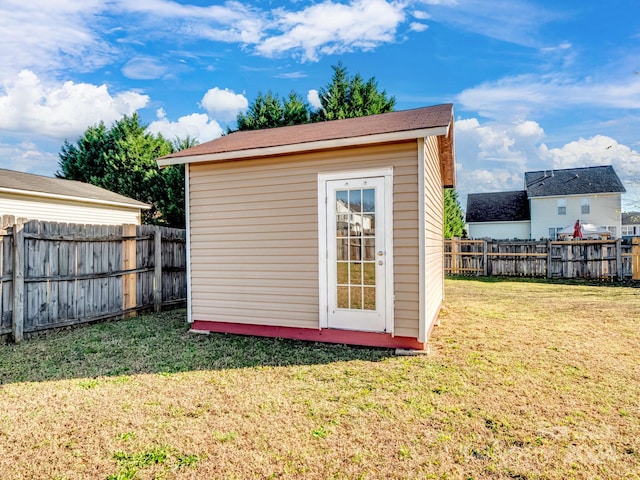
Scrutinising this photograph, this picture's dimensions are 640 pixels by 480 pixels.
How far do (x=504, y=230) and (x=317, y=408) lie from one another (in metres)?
26.0

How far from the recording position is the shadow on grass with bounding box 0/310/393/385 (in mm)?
3957

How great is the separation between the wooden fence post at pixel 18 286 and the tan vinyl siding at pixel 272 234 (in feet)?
7.38

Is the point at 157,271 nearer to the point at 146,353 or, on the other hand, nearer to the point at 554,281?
the point at 146,353

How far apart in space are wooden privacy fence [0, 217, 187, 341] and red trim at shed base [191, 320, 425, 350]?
6.27ft

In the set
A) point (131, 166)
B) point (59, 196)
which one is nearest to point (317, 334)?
point (59, 196)

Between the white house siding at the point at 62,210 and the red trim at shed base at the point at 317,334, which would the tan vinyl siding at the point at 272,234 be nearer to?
the red trim at shed base at the point at 317,334

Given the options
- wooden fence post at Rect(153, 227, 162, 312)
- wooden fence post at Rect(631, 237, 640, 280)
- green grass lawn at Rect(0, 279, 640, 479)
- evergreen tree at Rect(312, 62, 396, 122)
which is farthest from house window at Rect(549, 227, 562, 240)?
wooden fence post at Rect(153, 227, 162, 312)

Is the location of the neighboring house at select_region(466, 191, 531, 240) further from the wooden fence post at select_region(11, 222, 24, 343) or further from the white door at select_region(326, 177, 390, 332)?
the wooden fence post at select_region(11, 222, 24, 343)

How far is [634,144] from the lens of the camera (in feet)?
43.5

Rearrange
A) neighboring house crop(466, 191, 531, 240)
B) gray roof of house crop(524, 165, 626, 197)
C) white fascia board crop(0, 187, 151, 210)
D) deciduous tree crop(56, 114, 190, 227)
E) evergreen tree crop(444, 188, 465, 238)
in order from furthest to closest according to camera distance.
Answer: neighboring house crop(466, 191, 531, 240) < gray roof of house crop(524, 165, 626, 197) < evergreen tree crop(444, 188, 465, 238) < deciduous tree crop(56, 114, 190, 227) < white fascia board crop(0, 187, 151, 210)

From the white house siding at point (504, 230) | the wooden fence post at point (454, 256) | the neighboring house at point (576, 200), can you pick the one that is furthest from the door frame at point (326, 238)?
the white house siding at point (504, 230)

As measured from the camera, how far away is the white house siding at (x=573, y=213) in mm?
22719

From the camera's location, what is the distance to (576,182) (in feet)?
77.7

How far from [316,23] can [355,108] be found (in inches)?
386
